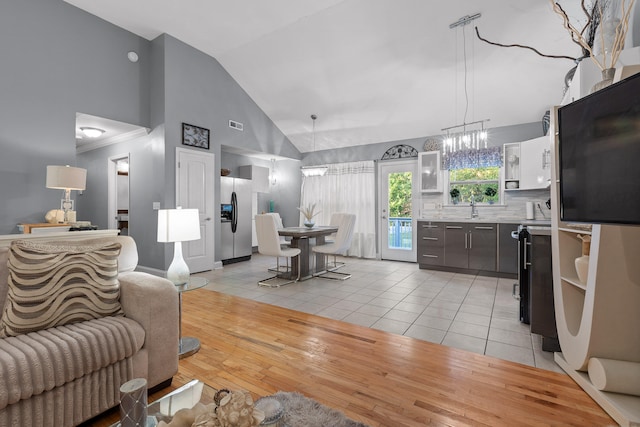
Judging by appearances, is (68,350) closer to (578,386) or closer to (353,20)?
(578,386)

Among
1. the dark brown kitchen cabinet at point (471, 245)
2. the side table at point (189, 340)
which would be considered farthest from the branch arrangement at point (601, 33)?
the dark brown kitchen cabinet at point (471, 245)

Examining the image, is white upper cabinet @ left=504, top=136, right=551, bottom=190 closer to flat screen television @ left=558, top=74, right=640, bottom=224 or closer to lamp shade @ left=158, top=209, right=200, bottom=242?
flat screen television @ left=558, top=74, right=640, bottom=224

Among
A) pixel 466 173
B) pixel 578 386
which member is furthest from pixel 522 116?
pixel 578 386

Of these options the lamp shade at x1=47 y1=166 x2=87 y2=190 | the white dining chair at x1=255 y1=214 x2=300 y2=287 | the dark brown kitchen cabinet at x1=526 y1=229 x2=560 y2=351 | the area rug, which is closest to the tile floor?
the dark brown kitchen cabinet at x1=526 y1=229 x2=560 y2=351

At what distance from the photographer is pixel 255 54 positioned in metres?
5.14

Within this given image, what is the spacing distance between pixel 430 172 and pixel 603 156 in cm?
459

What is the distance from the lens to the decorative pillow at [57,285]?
1.46m

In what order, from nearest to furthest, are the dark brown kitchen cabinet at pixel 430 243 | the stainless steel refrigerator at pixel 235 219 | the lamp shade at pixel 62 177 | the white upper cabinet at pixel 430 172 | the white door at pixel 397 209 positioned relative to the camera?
the lamp shade at pixel 62 177
the dark brown kitchen cabinet at pixel 430 243
the white upper cabinet at pixel 430 172
the stainless steel refrigerator at pixel 235 219
the white door at pixel 397 209

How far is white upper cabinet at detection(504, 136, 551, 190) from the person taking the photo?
4410 millimetres

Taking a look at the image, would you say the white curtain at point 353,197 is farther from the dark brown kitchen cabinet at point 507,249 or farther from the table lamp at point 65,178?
the table lamp at point 65,178

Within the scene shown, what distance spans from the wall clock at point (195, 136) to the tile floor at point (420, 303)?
2.23 m

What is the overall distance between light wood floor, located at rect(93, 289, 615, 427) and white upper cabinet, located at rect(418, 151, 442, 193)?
12.5 feet

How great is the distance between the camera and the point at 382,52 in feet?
14.7

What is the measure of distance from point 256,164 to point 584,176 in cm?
682
